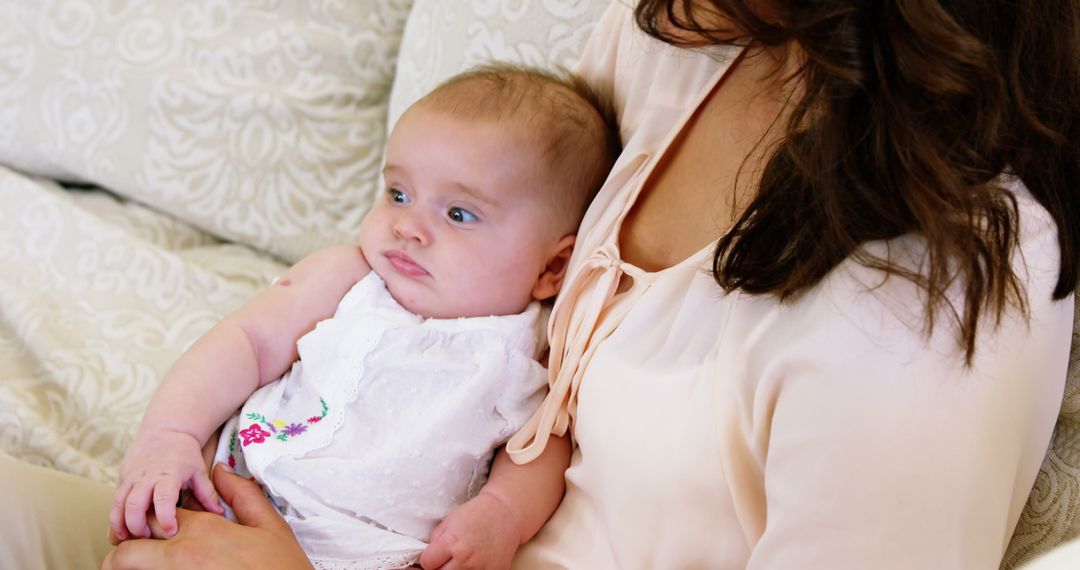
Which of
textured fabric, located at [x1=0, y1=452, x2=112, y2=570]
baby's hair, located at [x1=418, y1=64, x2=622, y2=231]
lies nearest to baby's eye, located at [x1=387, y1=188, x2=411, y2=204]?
baby's hair, located at [x1=418, y1=64, x2=622, y2=231]

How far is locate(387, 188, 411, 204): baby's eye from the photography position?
1.14 m

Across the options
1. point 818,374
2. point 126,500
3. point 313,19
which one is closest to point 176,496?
point 126,500

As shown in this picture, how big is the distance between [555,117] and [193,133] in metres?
0.78

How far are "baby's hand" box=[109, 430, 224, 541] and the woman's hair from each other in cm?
58

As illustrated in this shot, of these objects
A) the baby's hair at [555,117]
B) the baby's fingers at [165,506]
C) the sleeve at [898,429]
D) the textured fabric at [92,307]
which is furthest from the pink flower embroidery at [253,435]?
the sleeve at [898,429]

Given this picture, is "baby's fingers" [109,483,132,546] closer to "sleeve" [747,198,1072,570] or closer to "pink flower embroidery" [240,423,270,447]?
"pink flower embroidery" [240,423,270,447]

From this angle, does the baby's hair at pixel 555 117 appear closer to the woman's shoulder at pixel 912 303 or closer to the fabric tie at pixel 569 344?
the fabric tie at pixel 569 344

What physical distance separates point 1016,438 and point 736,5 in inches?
16.2

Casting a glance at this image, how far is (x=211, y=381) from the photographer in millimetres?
1046

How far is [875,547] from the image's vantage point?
29.4 inches

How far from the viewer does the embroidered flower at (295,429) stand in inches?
40.6

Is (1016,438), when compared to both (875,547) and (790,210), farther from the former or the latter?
(790,210)

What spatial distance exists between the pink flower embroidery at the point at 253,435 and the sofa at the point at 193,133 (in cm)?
48

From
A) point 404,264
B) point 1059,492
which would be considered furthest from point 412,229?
point 1059,492
